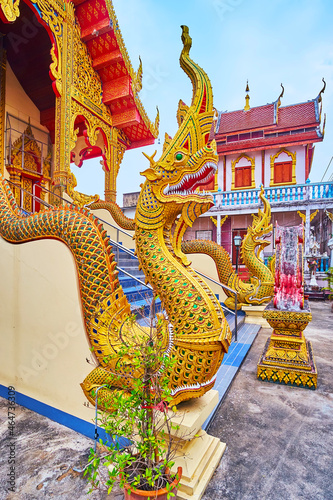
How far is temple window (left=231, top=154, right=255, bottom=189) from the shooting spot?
14930 mm

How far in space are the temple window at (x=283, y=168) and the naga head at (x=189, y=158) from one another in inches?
538

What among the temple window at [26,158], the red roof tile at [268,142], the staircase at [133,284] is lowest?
the staircase at [133,284]

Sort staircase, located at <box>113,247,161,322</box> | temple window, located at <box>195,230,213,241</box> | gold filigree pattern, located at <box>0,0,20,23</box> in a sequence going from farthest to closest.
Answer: temple window, located at <box>195,230,213,241</box>, gold filigree pattern, located at <box>0,0,20,23</box>, staircase, located at <box>113,247,161,322</box>

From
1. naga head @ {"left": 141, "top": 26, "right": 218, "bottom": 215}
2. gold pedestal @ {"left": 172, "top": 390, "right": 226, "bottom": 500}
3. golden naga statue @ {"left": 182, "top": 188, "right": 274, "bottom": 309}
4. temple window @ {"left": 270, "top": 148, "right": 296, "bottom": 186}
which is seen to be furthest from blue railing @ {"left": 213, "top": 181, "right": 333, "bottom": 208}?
gold pedestal @ {"left": 172, "top": 390, "right": 226, "bottom": 500}

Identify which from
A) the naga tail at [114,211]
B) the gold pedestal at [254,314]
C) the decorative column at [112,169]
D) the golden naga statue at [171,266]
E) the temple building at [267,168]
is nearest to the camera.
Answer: the golden naga statue at [171,266]

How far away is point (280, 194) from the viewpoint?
1305 cm

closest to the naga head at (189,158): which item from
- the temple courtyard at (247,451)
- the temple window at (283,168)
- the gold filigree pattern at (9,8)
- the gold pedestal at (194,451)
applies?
the gold pedestal at (194,451)

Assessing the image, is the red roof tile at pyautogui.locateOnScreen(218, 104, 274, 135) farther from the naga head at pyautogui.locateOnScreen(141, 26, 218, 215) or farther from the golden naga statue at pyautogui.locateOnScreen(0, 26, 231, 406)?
the golden naga statue at pyautogui.locateOnScreen(0, 26, 231, 406)

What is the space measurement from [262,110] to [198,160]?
16633mm

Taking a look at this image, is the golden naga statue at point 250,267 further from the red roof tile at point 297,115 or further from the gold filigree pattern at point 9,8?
the red roof tile at point 297,115

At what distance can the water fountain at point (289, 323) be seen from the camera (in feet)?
10.8

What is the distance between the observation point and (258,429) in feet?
7.95

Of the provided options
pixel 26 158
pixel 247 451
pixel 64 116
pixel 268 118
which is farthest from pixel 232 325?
pixel 268 118

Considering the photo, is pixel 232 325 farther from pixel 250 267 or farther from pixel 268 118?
pixel 268 118
